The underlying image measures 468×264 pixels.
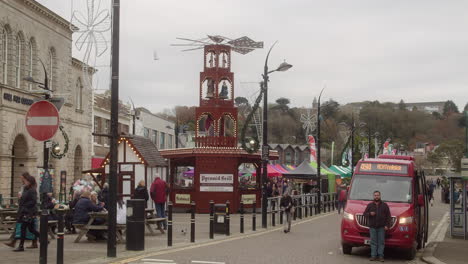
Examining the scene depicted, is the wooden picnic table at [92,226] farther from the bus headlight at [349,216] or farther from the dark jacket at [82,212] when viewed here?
the bus headlight at [349,216]

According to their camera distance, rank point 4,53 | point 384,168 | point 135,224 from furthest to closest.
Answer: point 4,53
point 384,168
point 135,224

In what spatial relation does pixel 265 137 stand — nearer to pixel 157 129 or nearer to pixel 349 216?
pixel 349 216

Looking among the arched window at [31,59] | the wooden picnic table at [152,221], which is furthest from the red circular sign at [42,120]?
the arched window at [31,59]

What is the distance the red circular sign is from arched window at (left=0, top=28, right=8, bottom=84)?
23508mm

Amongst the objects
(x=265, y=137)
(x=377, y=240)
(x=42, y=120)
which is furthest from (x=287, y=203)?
(x=42, y=120)

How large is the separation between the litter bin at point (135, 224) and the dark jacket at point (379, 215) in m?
5.31

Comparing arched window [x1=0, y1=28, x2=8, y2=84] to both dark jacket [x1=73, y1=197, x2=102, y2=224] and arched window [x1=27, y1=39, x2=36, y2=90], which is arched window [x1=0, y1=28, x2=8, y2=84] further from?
dark jacket [x1=73, y1=197, x2=102, y2=224]

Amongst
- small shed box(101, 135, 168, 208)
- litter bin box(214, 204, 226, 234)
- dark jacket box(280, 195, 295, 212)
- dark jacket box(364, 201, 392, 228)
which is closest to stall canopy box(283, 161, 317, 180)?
small shed box(101, 135, 168, 208)

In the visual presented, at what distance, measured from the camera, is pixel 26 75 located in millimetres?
35344

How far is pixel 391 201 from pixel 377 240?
1791 mm

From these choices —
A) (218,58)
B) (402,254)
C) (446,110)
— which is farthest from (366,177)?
(446,110)

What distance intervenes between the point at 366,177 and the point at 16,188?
24566mm

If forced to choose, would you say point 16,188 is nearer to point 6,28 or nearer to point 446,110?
point 6,28

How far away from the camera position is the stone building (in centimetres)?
3297
